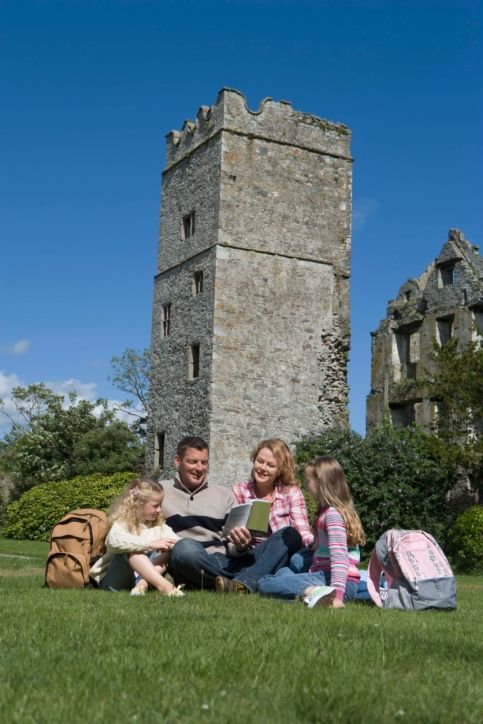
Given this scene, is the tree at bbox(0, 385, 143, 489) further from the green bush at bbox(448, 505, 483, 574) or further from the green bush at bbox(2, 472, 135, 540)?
the green bush at bbox(448, 505, 483, 574)

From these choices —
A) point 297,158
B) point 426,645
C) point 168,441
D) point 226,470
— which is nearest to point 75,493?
point 168,441

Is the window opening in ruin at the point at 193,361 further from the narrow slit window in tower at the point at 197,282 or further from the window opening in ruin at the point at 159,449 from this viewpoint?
the window opening in ruin at the point at 159,449

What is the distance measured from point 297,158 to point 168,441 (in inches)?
374

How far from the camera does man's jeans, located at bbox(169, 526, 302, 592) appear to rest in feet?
25.7

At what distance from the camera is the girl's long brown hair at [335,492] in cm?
751

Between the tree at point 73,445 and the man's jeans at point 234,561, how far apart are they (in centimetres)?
2562

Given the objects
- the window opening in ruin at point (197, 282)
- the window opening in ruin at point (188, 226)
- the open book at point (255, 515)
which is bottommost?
the open book at point (255, 515)

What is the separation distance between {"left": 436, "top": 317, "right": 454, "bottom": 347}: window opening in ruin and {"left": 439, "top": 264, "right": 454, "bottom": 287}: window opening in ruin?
3.81 ft

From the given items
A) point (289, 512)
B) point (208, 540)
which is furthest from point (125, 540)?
point (289, 512)

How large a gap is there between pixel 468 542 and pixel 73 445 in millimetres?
20632

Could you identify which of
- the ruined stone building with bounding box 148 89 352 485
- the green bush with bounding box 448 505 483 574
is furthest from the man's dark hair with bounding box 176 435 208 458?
the ruined stone building with bounding box 148 89 352 485

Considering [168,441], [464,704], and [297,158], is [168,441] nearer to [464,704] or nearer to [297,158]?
[297,158]

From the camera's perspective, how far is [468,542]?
61.7 ft

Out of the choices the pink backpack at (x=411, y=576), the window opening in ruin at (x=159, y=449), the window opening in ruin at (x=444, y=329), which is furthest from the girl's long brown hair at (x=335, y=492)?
the window opening in ruin at (x=444, y=329)
